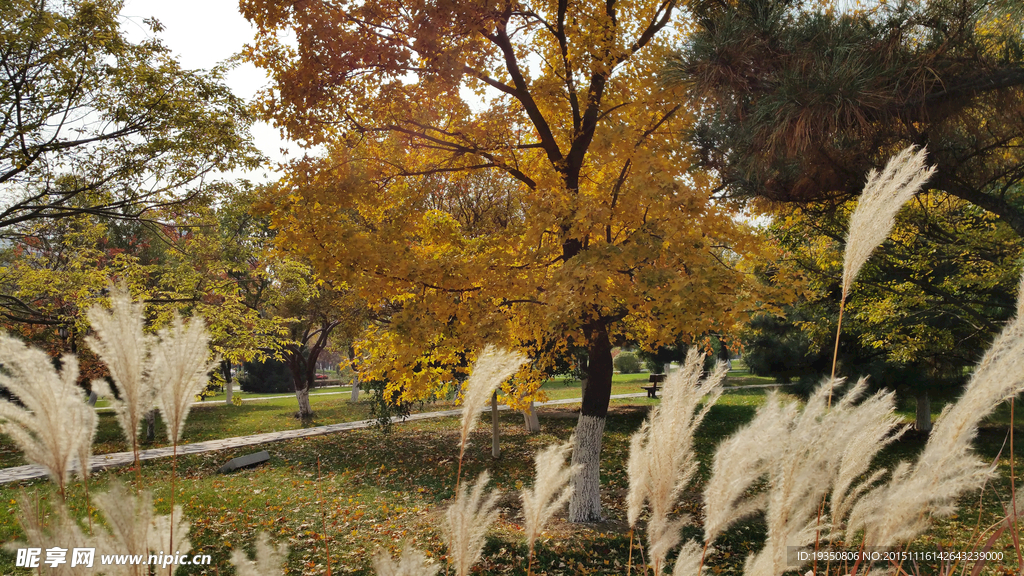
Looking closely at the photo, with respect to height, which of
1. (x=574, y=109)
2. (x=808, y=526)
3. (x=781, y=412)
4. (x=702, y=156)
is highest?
(x=574, y=109)

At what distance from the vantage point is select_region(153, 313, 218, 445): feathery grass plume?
5.27 ft

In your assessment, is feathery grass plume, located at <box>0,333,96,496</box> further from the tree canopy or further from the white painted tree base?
the white painted tree base

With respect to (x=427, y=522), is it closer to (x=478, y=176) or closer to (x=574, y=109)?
(x=574, y=109)

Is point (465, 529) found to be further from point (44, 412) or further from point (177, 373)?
point (44, 412)

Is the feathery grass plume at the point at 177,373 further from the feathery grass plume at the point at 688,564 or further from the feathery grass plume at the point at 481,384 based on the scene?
the feathery grass plume at the point at 688,564

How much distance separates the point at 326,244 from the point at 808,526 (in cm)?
511

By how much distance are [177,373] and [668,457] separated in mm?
1476

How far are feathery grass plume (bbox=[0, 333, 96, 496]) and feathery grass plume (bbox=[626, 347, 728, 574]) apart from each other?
65.8 inches

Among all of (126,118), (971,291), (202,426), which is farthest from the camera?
(202,426)

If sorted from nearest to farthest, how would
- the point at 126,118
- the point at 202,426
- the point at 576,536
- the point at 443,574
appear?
the point at 443,574 < the point at 576,536 < the point at 126,118 < the point at 202,426

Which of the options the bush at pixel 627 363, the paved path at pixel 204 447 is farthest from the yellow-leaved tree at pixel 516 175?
the bush at pixel 627 363

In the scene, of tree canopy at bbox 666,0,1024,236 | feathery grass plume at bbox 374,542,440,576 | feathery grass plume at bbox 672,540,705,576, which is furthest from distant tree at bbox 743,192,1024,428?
feathery grass plume at bbox 374,542,440,576

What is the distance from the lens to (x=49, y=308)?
10.3 metres

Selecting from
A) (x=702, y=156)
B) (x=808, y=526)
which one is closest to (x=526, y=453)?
(x=702, y=156)
